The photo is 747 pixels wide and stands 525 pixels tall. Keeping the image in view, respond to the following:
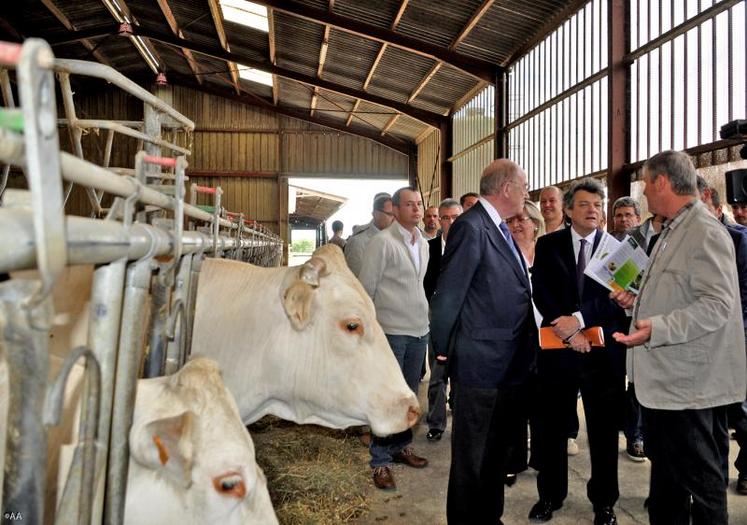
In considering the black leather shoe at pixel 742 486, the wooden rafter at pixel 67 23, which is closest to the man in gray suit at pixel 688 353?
the black leather shoe at pixel 742 486

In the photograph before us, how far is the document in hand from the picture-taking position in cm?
290

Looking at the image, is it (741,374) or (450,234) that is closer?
(741,374)

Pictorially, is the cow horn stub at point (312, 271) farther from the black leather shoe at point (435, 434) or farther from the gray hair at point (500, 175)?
the black leather shoe at point (435, 434)

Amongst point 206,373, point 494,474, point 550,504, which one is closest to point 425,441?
point 550,504

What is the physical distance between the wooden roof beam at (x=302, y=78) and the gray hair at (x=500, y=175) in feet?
46.1

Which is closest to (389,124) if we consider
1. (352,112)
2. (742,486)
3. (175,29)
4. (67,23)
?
(352,112)

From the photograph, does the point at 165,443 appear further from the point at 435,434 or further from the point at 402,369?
the point at 435,434

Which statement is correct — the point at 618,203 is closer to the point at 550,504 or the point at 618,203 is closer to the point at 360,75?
the point at 550,504

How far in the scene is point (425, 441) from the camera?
196 inches

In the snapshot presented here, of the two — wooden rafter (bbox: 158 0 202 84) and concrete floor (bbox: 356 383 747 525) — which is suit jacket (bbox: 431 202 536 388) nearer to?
concrete floor (bbox: 356 383 747 525)

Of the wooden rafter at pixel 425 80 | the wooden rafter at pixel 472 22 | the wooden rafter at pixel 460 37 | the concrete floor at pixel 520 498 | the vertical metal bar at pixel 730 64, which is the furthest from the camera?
the wooden rafter at pixel 425 80

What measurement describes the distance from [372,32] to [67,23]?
754 centimetres

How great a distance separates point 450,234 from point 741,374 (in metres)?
1.34

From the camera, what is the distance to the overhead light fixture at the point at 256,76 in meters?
17.8
